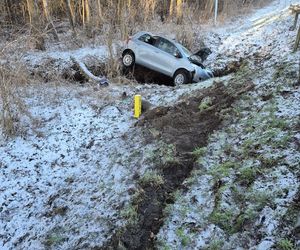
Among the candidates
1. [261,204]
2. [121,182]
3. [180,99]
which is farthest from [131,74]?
[261,204]

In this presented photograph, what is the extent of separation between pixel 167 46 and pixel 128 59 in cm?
169

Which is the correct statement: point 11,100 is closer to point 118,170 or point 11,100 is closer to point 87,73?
point 87,73

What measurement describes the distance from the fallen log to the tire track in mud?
121 inches

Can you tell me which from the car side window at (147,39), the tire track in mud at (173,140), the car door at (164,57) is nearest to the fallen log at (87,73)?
the car door at (164,57)

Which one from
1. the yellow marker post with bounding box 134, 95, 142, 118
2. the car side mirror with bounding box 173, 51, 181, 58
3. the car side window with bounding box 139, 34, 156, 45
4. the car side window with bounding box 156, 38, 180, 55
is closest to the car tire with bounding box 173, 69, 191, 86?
the car side mirror with bounding box 173, 51, 181, 58

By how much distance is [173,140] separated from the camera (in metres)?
7.60

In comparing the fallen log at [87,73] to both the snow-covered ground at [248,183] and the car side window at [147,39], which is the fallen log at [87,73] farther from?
the snow-covered ground at [248,183]

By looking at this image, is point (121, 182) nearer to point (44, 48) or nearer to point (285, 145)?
point (285, 145)

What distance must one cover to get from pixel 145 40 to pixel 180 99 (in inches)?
181

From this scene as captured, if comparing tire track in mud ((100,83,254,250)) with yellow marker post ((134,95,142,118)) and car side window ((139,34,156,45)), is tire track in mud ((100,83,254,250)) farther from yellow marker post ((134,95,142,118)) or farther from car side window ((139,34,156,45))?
car side window ((139,34,156,45))

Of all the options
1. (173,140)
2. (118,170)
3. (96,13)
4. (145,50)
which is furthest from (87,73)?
(118,170)

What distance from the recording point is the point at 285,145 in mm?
6148

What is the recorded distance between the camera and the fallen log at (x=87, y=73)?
472 inches

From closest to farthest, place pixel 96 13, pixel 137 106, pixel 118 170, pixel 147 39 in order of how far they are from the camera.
A: pixel 118 170
pixel 137 106
pixel 147 39
pixel 96 13
